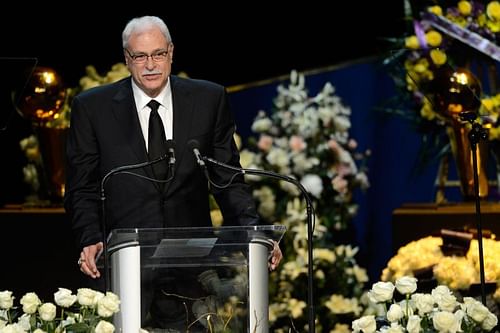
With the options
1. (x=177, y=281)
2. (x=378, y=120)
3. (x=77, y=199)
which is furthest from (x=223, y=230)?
(x=378, y=120)

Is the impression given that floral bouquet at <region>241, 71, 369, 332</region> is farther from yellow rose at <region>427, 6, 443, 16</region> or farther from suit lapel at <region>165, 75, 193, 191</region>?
suit lapel at <region>165, 75, 193, 191</region>

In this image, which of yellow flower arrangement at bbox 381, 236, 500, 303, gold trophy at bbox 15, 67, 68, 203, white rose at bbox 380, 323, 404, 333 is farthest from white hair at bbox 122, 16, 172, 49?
gold trophy at bbox 15, 67, 68, 203

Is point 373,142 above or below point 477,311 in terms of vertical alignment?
above

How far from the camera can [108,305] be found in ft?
9.81

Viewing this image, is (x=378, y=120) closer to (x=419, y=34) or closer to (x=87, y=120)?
(x=419, y=34)

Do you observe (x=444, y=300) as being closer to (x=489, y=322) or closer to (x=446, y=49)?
(x=489, y=322)

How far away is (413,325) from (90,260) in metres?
1.11

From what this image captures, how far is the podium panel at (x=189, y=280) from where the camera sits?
3119mm

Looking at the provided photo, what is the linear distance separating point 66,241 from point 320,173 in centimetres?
146

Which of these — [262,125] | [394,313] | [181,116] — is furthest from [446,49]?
[394,313]

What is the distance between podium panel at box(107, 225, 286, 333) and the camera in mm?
3119

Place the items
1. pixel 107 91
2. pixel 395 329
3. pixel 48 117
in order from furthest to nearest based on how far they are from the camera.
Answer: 1. pixel 48 117
2. pixel 107 91
3. pixel 395 329

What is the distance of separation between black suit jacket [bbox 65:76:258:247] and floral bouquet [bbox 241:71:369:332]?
6.32 feet

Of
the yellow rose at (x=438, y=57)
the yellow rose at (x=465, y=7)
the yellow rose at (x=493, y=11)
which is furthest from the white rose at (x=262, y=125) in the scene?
the yellow rose at (x=493, y=11)
